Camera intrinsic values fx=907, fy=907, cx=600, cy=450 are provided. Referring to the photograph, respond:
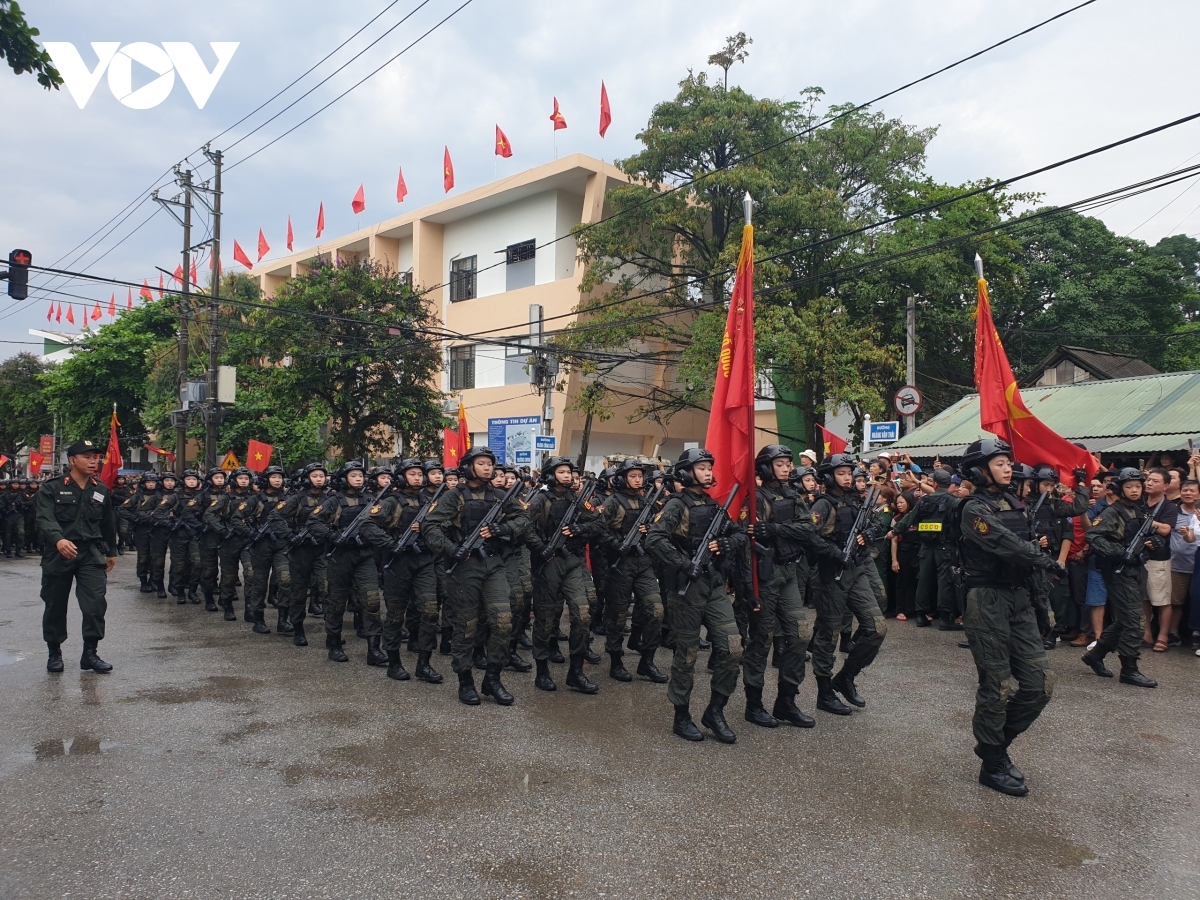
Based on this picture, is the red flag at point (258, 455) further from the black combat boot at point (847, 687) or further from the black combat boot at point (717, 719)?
the black combat boot at point (717, 719)

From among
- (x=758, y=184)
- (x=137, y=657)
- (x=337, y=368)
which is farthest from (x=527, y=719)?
(x=337, y=368)

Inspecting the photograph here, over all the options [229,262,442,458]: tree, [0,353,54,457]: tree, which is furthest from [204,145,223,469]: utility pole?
[0,353,54,457]: tree

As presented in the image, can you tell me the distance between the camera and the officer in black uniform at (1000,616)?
5.19 metres

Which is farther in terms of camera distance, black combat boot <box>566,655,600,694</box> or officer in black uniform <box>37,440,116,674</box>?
officer in black uniform <box>37,440,116,674</box>

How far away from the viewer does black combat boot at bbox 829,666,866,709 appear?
7102mm

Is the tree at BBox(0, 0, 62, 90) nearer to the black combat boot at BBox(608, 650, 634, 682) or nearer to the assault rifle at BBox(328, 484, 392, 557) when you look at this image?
the assault rifle at BBox(328, 484, 392, 557)

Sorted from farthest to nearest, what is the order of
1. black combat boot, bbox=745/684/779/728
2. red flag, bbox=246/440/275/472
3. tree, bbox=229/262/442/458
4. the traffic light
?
tree, bbox=229/262/442/458, red flag, bbox=246/440/275/472, the traffic light, black combat boot, bbox=745/684/779/728

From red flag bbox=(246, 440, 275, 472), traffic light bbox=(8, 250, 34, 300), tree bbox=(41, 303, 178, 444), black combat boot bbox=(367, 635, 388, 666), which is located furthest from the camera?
tree bbox=(41, 303, 178, 444)

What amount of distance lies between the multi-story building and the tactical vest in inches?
854

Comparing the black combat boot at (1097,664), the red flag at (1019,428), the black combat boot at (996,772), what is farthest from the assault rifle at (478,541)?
the red flag at (1019,428)

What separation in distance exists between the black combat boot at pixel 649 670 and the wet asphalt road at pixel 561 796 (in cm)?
22

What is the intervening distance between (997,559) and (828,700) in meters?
2.13

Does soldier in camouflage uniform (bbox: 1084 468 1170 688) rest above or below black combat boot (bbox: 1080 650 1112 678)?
above

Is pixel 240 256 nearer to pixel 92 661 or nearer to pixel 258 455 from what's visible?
pixel 258 455
